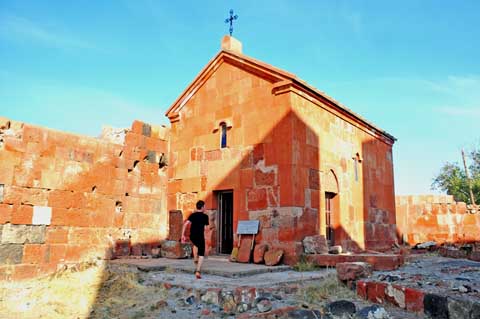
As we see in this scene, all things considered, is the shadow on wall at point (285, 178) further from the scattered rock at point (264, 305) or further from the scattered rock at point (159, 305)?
→ the scattered rock at point (264, 305)

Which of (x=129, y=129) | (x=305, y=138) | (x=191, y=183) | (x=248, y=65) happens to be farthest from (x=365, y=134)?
(x=129, y=129)

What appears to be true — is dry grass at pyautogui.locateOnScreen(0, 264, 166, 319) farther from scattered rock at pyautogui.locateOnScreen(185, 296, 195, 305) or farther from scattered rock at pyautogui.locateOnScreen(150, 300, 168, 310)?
scattered rock at pyautogui.locateOnScreen(185, 296, 195, 305)

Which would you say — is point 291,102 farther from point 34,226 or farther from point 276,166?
point 34,226

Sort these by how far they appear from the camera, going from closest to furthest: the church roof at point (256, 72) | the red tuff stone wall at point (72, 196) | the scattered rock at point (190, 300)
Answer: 1. the scattered rock at point (190, 300)
2. the red tuff stone wall at point (72, 196)
3. the church roof at point (256, 72)

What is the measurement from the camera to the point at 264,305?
5.23 metres

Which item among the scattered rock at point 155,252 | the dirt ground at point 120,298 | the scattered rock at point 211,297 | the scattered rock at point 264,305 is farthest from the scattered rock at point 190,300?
the scattered rock at point 155,252

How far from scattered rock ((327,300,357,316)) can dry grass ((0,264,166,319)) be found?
7.89ft

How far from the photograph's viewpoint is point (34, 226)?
8.29 m

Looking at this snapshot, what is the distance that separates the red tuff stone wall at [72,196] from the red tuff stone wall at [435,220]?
34.5 ft

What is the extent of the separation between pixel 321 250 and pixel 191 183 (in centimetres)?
406

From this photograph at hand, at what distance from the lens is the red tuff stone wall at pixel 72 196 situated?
8031mm

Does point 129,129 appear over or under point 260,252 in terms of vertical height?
over

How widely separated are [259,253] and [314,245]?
122 centimetres

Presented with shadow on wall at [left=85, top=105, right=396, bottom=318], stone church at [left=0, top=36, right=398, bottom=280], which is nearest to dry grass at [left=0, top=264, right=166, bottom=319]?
shadow on wall at [left=85, top=105, right=396, bottom=318]
